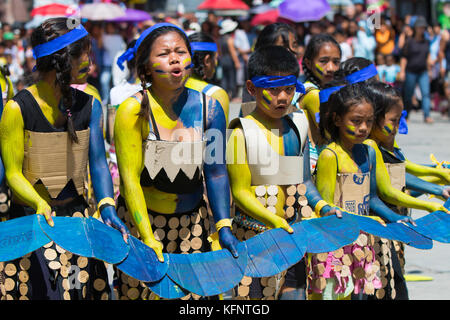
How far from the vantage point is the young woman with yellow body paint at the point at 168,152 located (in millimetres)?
3590

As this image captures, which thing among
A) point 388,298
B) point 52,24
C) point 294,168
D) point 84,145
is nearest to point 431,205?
point 388,298

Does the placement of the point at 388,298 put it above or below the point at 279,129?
below

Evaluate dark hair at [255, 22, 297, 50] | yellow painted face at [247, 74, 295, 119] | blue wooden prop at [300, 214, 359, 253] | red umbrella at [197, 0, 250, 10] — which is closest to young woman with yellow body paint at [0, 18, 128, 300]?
yellow painted face at [247, 74, 295, 119]

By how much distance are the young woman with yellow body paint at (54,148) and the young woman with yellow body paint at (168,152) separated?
0.21 metres

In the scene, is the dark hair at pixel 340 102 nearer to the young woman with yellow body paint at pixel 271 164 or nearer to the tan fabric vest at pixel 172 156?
the young woman with yellow body paint at pixel 271 164

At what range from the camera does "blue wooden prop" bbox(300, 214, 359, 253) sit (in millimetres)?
3773

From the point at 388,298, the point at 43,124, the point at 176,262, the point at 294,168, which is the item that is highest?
the point at 43,124

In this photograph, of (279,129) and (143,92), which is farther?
(279,129)

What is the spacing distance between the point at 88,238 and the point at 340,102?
1.84 meters

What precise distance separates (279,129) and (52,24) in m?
1.29
